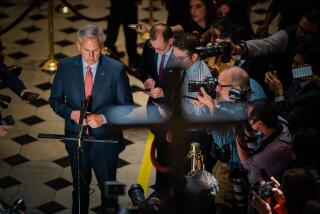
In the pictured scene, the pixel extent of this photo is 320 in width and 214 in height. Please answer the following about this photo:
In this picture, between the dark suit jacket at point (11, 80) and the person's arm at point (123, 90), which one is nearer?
the person's arm at point (123, 90)

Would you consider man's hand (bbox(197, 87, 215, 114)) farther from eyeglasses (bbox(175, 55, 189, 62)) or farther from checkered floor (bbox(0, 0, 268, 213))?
checkered floor (bbox(0, 0, 268, 213))

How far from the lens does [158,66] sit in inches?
288

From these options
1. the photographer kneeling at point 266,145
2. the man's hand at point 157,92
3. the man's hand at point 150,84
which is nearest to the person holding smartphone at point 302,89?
the photographer kneeling at point 266,145

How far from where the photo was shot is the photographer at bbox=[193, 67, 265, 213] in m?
6.20

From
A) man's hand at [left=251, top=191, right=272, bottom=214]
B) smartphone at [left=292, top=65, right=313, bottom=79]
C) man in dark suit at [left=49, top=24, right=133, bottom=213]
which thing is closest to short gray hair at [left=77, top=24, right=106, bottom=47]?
man in dark suit at [left=49, top=24, right=133, bottom=213]

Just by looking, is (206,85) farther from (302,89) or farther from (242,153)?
(302,89)

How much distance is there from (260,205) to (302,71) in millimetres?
1729

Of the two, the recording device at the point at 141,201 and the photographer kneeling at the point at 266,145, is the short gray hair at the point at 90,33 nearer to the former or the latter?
the photographer kneeling at the point at 266,145

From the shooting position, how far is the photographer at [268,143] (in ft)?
18.8

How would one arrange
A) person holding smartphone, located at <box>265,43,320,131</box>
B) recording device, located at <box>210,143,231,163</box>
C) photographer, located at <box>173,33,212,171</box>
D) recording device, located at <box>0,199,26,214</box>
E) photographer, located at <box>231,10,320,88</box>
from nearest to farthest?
recording device, located at <box>0,199,26,214</box> → recording device, located at <box>210,143,231,163</box> → person holding smartphone, located at <box>265,43,320,131</box> → photographer, located at <box>173,33,212,171</box> → photographer, located at <box>231,10,320,88</box>

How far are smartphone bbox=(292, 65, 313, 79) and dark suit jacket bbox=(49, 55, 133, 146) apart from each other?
1.53 meters

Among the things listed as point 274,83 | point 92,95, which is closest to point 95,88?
point 92,95

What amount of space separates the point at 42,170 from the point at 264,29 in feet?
11.1

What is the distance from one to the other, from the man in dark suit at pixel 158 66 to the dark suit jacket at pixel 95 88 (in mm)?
496
